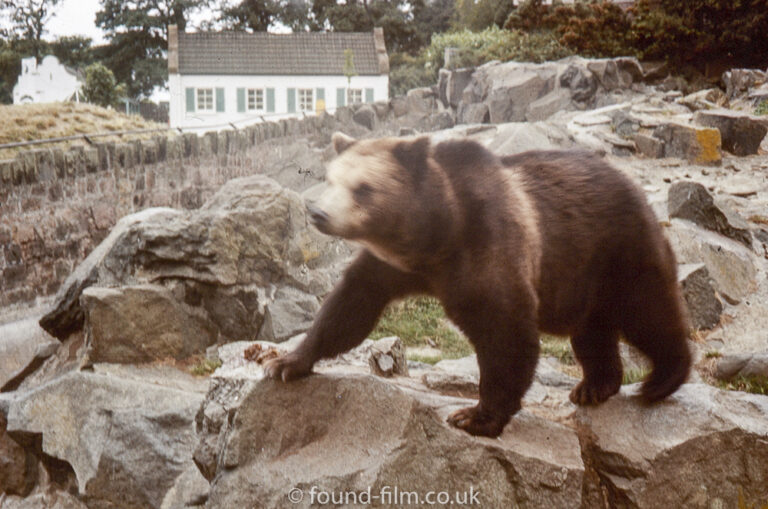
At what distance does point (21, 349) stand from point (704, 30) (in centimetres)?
674

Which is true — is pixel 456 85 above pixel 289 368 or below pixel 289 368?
above

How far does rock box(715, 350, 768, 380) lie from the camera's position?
452cm

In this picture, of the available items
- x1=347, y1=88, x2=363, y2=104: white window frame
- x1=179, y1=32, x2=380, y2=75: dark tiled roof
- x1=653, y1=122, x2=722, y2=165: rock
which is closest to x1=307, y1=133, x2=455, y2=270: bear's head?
x1=179, y1=32, x2=380, y2=75: dark tiled roof

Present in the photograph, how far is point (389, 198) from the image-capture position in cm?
233

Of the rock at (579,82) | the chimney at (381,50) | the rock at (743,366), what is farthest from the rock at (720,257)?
the rock at (579,82)

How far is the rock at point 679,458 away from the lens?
118 inches

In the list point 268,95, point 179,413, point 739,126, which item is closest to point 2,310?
point 179,413

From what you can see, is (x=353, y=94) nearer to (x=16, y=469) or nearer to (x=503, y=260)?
(x=503, y=260)

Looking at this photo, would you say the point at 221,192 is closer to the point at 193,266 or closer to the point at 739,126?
the point at 193,266

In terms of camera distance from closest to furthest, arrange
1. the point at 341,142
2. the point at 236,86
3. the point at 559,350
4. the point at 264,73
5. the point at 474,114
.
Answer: the point at 341,142
the point at 264,73
the point at 236,86
the point at 559,350
the point at 474,114

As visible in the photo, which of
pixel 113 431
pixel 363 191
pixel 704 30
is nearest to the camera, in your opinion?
pixel 363 191

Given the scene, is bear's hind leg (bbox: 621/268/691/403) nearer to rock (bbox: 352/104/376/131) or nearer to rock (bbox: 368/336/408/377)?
rock (bbox: 368/336/408/377)

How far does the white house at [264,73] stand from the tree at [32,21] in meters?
1.03

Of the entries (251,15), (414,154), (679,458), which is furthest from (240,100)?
(679,458)
